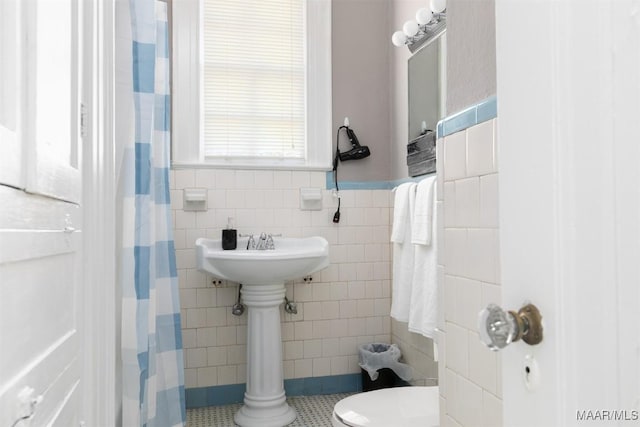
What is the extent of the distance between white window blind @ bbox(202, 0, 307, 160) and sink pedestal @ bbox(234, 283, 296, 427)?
0.82 m

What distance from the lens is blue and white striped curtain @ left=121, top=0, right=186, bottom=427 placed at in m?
1.62

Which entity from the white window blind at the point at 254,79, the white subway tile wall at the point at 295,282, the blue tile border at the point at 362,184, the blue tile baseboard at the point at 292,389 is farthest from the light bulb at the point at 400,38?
the blue tile baseboard at the point at 292,389

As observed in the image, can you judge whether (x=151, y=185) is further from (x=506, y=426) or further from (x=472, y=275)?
(x=506, y=426)

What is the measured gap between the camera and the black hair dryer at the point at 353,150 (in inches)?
107

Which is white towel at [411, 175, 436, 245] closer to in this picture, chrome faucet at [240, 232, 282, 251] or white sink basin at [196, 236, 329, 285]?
white sink basin at [196, 236, 329, 285]

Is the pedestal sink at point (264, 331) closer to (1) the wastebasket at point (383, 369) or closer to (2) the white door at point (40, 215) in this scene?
(1) the wastebasket at point (383, 369)

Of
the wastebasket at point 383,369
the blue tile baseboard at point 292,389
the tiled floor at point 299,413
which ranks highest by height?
the wastebasket at point 383,369

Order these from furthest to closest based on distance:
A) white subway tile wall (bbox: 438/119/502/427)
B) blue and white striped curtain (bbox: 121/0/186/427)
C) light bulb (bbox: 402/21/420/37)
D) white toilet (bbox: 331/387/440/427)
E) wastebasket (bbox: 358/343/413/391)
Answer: wastebasket (bbox: 358/343/413/391) → light bulb (bbox: 402/21/420/37) → blue and white striped curtain (bbox: 121/0/186/427) → white toilet (bbox: 331/387/440/427) → white subway tile wall (bbox: 438/119/502/427)

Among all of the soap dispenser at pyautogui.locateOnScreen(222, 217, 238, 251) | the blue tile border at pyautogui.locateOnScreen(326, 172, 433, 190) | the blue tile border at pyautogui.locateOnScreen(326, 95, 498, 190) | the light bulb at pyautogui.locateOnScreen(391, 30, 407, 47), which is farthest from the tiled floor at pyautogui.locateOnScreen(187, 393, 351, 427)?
the light bulb at pyautogui.locateOnScreen(391, 30, 407, 47)

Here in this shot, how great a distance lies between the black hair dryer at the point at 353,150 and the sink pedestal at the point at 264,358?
864 millimetres

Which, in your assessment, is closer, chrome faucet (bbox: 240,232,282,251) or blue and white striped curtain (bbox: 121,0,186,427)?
blue and white striped curtain (bbox: 121,0,186,427)

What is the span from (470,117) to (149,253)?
1.23 metres

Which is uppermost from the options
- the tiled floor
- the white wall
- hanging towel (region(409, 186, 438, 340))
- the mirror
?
the mirror

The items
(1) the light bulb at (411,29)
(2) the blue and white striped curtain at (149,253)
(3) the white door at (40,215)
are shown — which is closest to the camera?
(3) the white door at (40,215)
